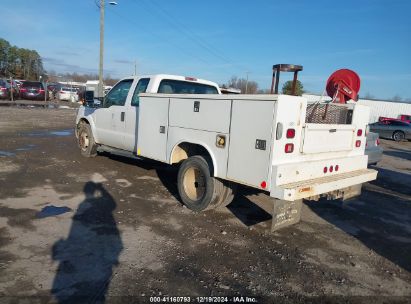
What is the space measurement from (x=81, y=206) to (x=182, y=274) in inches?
104

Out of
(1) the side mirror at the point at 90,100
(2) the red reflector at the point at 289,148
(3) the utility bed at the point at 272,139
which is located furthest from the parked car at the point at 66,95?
(2) the red reflector at the point at 289,148

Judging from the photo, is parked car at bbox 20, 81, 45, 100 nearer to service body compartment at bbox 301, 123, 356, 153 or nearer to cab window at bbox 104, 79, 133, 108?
cab window at bbox 104, 79, 133, 108

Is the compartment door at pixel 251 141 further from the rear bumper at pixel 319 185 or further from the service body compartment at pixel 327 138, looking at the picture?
the service body compartment at pixel 327 138

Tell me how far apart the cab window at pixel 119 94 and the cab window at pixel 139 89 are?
1.26 feet

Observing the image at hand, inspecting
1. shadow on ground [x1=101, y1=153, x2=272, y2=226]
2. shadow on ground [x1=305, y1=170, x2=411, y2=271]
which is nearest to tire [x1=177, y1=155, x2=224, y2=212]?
shadow on ground [x1=101, y1=153, x2=272, y2=226]

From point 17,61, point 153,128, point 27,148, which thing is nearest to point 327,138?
point 153,128

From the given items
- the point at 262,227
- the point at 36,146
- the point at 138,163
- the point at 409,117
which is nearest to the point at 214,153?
the point at 262,227

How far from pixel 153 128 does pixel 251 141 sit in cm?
237

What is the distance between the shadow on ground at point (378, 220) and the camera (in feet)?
16.7

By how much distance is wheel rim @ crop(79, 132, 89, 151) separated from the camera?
31.9 feet

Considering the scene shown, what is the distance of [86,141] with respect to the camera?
32.0 feet

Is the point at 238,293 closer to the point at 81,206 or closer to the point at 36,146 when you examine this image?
the point at 81,206

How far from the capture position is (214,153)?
5.34 meters

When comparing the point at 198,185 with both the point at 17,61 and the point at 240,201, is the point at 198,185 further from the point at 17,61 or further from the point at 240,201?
the point at 17,61
